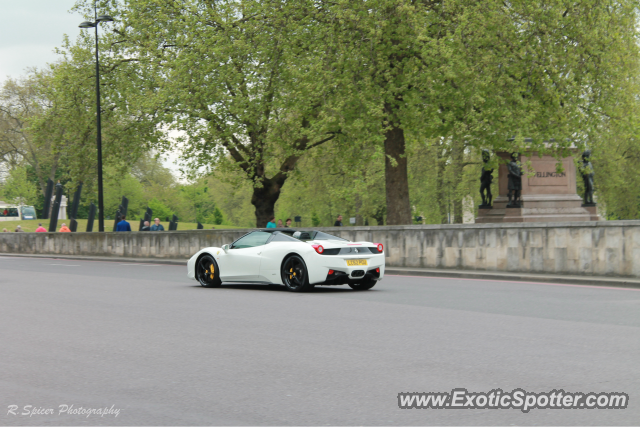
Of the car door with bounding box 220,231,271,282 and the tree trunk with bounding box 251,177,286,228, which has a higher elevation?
the tree trunk with bounding box 251,177,286,228

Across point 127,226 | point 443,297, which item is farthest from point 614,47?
point 127,226

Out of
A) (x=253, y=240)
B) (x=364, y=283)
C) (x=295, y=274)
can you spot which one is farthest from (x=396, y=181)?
(x=295, y=274)

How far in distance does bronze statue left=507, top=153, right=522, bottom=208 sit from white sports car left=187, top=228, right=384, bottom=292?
10.9 metres

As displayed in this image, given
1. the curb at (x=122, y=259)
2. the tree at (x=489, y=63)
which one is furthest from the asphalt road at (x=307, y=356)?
the curb at (x=122, y=259)

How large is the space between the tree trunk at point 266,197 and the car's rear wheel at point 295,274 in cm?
1693

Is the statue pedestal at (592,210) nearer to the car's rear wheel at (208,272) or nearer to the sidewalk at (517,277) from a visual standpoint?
the sidewalk at (517,277)

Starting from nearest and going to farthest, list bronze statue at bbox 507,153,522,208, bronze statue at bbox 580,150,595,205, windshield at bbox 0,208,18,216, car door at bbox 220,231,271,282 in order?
car door at bbox 220,231,271,282 → bronze statue at bbox 507,153,522,208 → bronze statue at bbox 580,150,595,205 → windshield at bbox 0,208,18,216

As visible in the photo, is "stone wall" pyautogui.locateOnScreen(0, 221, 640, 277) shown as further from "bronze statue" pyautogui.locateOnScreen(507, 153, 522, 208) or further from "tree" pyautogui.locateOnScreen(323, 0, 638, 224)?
"bronze statue" pyautogui.locateOnScreen(507, 153, 522, 208)

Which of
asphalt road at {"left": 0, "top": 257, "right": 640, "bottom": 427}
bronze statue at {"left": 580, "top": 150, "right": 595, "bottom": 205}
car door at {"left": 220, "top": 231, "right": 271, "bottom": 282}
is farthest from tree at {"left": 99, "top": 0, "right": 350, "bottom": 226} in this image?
asphalt road at {"left": 0, "top": 257, "right": 640, "bottom": 427}

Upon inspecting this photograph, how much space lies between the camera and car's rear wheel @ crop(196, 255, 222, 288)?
1558cm

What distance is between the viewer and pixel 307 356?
288 inches

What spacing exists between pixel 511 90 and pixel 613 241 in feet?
28.9

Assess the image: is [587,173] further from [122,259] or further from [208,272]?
[122,259]

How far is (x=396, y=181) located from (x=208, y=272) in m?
11.7
